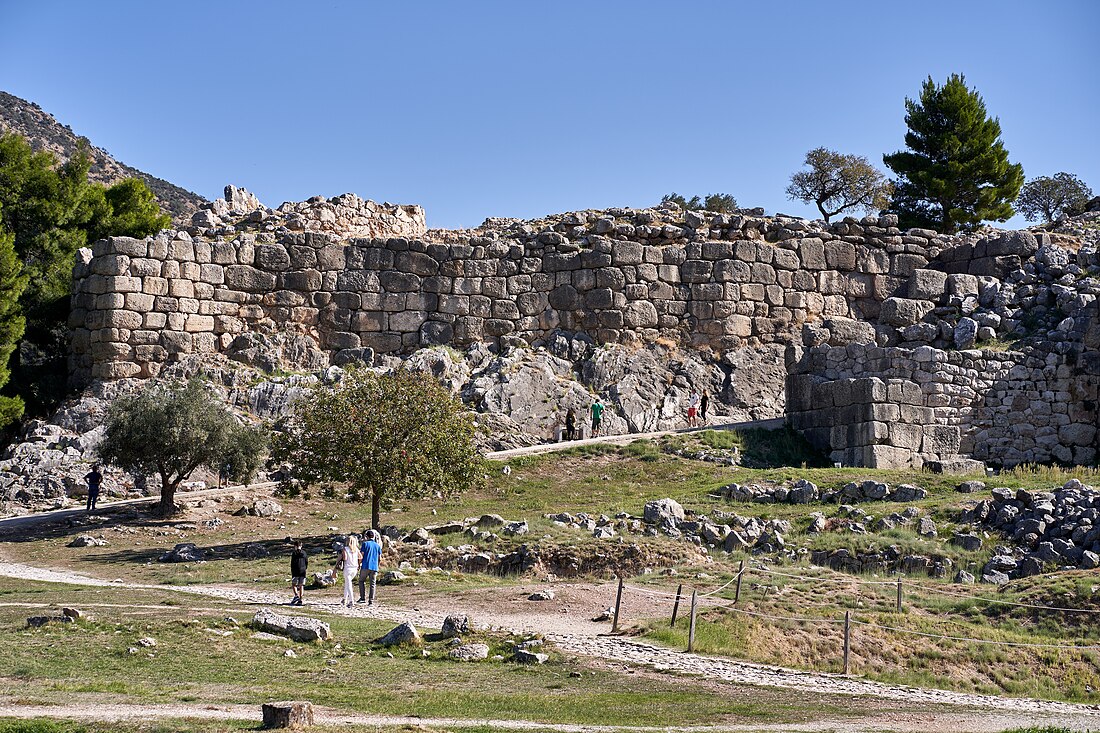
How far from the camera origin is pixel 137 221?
35.3m

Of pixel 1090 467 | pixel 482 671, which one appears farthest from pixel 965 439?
pixel 482 671

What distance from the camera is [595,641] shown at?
1401 centimetres

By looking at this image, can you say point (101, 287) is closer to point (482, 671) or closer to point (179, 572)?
point (179, 572)

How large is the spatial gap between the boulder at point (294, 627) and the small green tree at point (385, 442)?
285 inches

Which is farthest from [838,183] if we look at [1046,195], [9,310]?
[9,310]

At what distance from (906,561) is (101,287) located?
19813mm

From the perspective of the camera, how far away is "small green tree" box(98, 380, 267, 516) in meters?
23.5

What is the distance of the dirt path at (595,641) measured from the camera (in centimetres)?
1243

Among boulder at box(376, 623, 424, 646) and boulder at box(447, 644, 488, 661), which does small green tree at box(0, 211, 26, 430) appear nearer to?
boulder at box(376, 623, 424, 646)

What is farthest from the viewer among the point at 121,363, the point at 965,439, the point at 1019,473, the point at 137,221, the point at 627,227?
the point at 137,221

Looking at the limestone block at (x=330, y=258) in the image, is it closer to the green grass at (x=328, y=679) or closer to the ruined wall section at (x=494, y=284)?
the ruined wall section at (x=494, y=284)

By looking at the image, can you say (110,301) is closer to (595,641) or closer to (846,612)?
(595,641)

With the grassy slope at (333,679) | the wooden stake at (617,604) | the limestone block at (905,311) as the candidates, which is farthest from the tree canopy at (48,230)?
the limestone block at (905,311)

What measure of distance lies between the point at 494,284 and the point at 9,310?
10.8 meters
